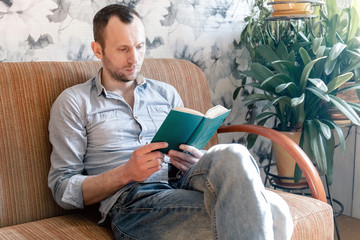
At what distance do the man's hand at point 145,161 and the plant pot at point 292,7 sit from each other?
44.4 inches

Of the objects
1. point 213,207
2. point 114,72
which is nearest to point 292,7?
point 114,72

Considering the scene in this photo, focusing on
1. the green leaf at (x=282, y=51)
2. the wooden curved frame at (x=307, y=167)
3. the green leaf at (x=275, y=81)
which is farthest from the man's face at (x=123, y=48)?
the green leaf at (x=282, y=51)

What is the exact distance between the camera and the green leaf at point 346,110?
1855 millimetres

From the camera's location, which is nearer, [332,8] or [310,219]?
[310,219]

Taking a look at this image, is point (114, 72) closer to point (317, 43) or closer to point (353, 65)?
point (317, 43)

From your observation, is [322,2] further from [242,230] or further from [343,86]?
[242,230]

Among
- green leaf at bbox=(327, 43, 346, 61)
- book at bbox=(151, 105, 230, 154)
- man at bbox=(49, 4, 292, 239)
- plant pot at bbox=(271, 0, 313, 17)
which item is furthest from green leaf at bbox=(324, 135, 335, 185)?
book at bbox=(151, 105, 230, 154)

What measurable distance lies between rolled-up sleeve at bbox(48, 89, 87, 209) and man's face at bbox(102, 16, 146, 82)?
0.61ft

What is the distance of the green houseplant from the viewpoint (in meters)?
1.93

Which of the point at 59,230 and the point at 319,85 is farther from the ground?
the point at 319,85

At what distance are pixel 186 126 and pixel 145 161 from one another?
0.17 m

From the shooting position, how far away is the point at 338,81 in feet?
6.29

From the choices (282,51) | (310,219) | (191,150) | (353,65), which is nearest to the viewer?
(191,150)

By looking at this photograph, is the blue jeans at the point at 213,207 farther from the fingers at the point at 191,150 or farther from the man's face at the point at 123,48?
the man's face at the point at 123,48
